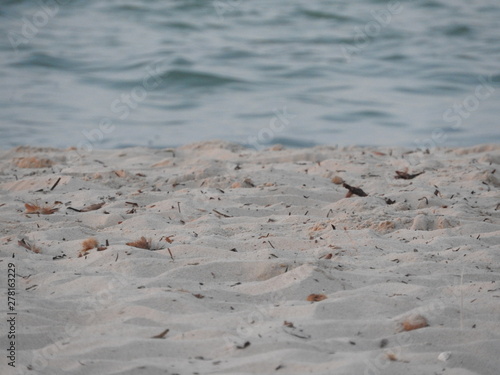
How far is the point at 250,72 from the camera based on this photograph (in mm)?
11883

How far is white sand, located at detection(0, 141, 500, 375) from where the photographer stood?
2.40 metres

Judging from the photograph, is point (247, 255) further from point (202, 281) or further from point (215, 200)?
point (215, 200)

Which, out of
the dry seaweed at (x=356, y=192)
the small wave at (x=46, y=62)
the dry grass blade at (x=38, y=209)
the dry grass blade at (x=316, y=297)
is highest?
the dry grass blade at (x=316, y=297)

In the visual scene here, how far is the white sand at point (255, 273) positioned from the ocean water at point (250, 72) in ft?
11.8

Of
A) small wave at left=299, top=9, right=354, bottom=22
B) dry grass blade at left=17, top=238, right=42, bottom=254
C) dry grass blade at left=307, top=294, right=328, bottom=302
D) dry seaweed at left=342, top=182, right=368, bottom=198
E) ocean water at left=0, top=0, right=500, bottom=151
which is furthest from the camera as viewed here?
small wave at left=299, top=9, right=354, bottom=22

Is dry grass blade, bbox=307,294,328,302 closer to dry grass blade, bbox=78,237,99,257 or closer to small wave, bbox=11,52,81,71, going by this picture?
dry grass blade, bbox=78,237,99,257

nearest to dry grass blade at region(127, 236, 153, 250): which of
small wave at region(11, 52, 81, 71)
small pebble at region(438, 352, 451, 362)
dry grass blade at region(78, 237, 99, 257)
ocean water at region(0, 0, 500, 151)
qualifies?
dry grass blade at region(78, 237, 99, 257)

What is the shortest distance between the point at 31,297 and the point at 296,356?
4.07ft

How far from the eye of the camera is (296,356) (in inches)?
91.9

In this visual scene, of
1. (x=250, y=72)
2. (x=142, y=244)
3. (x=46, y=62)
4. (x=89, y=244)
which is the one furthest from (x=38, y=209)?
(x=46, y=62)

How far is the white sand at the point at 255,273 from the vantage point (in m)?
2.40

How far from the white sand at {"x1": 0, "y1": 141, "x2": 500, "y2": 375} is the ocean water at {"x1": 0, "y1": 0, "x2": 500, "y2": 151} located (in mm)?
3602

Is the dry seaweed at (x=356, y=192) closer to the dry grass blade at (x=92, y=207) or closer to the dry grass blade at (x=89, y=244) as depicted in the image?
the dry grass blade at (x=92, y=207)

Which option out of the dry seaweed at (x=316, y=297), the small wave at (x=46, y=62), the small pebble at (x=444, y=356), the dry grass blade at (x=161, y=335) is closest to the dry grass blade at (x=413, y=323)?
the small pebble at (x=444, y=356)
